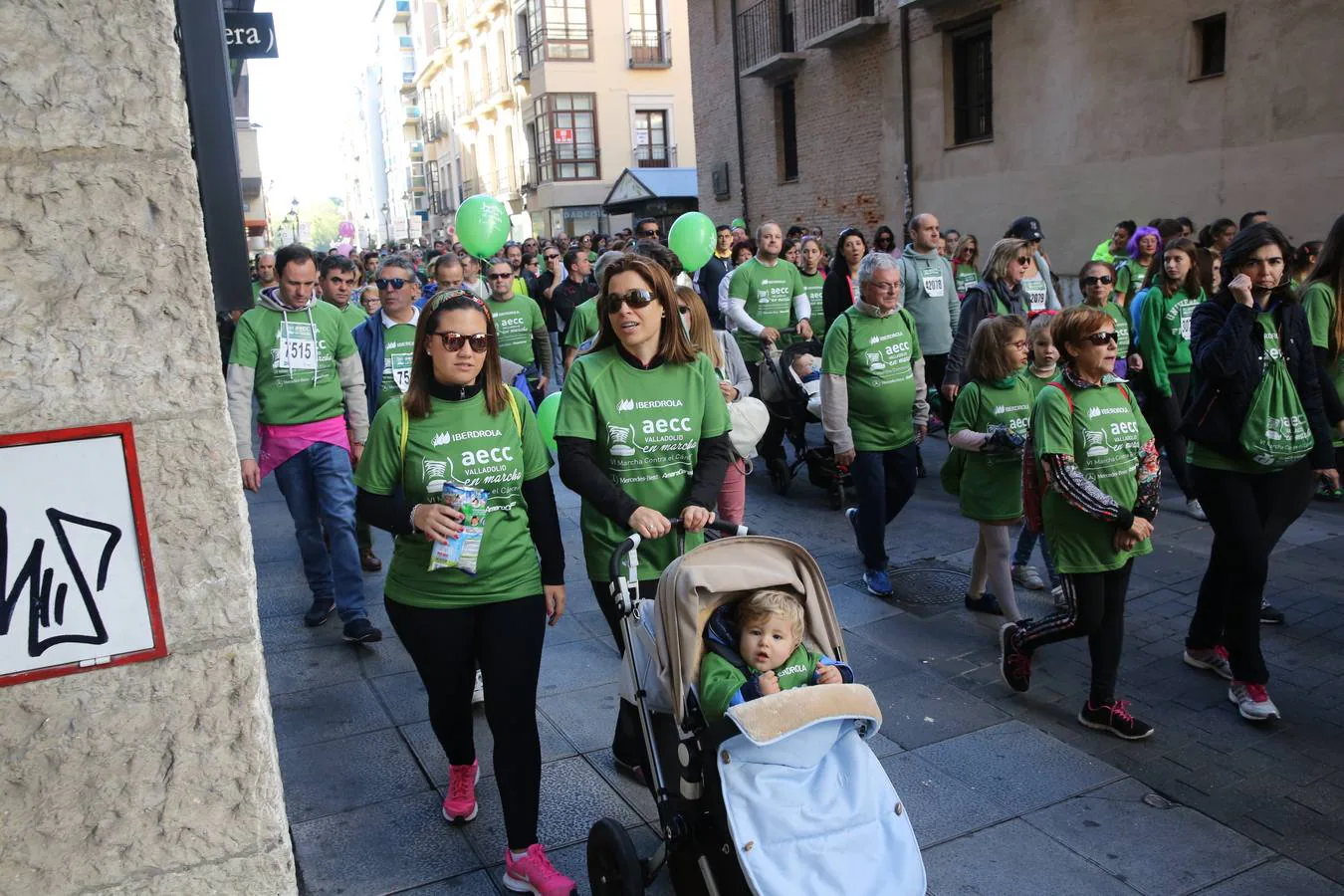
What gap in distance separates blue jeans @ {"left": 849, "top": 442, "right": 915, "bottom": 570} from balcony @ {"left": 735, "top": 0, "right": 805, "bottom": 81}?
16693 millimetres

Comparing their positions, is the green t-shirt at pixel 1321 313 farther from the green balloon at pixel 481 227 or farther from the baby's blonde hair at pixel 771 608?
the green balloon at pixel 481 227

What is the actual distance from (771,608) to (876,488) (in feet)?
11.0

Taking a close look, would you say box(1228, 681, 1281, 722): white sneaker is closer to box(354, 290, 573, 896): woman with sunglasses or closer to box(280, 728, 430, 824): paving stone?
box(354, 290, 573, 896): woman with sunglasses

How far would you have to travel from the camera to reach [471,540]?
11.1 feet

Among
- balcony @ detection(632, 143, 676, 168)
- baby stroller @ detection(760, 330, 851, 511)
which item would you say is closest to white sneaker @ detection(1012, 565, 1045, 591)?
baby stroller @ detection(760, 330, 851, 511)

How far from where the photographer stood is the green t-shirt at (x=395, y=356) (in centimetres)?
627

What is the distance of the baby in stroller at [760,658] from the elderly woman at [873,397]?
10.2 feet

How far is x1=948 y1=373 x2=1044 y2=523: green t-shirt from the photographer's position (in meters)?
5.63

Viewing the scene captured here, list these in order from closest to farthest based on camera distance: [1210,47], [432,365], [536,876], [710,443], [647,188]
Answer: [536,876] < [432,365] < [710,443] < [1210,47] < [647,188]

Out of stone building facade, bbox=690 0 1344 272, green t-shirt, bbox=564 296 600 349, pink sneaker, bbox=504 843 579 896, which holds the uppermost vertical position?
stone building facade, bbox=690 0 1344 272

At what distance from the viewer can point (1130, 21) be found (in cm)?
1366

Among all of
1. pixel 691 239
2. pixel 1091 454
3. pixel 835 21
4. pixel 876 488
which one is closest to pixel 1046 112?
pixel 835 21

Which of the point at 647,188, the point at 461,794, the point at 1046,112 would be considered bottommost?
the point at 461,794

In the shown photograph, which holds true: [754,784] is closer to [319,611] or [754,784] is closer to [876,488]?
[876,488]
